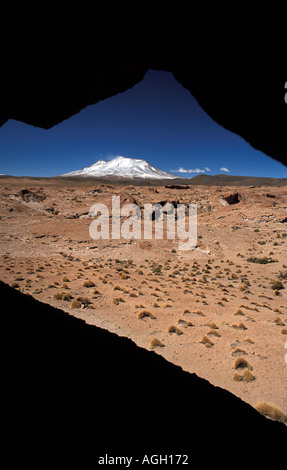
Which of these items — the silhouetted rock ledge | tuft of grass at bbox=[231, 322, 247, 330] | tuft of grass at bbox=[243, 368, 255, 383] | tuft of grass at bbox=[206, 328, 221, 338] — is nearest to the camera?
the silhouetted rock ledge

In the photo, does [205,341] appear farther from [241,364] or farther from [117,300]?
[117,300]

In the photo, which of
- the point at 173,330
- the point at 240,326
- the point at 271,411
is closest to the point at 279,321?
the point at 240,326

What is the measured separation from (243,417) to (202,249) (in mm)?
24086

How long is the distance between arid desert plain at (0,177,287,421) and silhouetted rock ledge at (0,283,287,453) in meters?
1.26

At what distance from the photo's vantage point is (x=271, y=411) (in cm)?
545

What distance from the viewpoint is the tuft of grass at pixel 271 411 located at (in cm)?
529

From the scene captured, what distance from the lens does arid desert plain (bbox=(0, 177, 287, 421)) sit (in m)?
7.83

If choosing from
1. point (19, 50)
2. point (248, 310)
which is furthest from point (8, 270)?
point (248, 310)

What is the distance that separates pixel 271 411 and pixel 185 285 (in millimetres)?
11565

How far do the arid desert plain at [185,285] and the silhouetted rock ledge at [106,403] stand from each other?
1262 mm

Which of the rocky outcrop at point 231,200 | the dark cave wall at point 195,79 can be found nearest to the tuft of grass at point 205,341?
the dark cave wall at point 195,79

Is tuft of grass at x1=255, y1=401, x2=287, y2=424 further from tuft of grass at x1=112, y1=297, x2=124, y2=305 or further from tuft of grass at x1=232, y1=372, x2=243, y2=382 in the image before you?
tuft of grass at x1=112, y1=297, x2=124, y2=305

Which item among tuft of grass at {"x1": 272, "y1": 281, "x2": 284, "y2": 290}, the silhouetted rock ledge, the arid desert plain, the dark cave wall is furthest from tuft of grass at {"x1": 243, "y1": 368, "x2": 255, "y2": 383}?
tuft of grass at {"x1": 272, "y1": 281, "x2": 284, "y2": 290}

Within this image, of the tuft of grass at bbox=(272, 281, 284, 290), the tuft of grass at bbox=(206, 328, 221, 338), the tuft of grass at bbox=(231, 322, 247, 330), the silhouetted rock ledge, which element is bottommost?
the tuft of grass at bbox=(272, 281, 284, 290)
